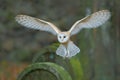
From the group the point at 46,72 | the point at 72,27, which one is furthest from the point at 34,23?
the point at 46,72

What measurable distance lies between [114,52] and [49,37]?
10.7ft

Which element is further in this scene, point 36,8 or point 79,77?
point 36,8

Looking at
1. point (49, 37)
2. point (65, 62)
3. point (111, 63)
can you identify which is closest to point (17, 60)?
point (49, 37)

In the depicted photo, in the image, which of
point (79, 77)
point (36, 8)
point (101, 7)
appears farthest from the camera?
point (36, 8)

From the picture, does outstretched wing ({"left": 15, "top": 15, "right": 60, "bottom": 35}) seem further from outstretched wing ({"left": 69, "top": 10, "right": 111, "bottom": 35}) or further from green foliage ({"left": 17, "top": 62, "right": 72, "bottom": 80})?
green foliage ({"left": 17, "top": 62, "right": 72, "bottom": 80})

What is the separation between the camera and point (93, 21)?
2.64 m

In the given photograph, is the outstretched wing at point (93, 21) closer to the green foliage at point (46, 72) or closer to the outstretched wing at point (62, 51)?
the outstretched wing at point (62, 51)

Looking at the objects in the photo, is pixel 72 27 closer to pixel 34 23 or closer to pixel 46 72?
pixel 34 23

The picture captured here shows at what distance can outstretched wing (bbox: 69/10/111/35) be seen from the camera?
8.50 feet

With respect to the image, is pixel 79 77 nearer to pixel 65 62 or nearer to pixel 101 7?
pixel 65 62

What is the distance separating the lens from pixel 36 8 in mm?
7867

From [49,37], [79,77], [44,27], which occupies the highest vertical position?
[49,37]

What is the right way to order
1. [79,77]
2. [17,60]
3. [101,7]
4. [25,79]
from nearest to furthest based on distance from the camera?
[25,79] → [79,77] → [101,7] → [17,60]

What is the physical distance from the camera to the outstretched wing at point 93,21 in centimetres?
259
